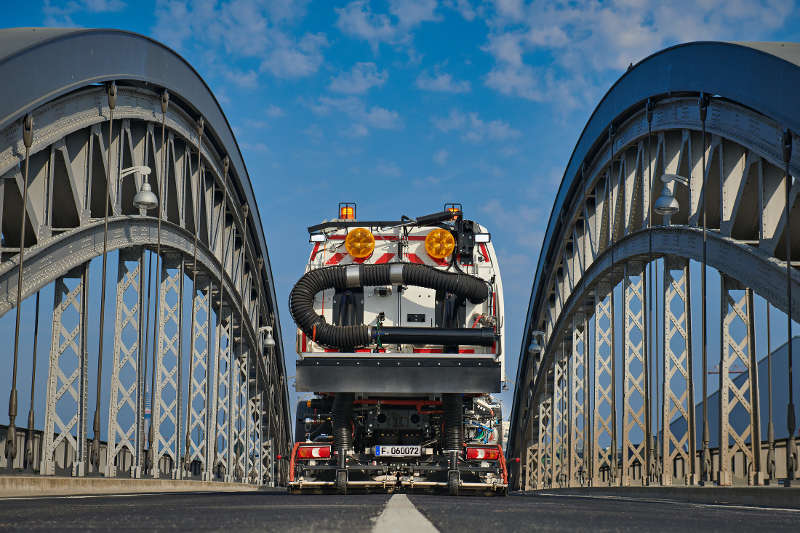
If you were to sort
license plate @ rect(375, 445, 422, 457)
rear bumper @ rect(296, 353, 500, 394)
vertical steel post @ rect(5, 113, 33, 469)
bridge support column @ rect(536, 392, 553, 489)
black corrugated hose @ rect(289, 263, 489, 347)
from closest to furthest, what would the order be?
vertical steel post @ rect(5, 113, 33, 469), license plate @ rect(375, 445, 422, 457), rear bumper @ rect(296, 353, 500, 394), black corrugated hose @ rect(289, 263, 489, 347), bridge support column @ rect(536, 392, 553, 489)

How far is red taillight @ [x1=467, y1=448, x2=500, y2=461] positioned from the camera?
15336mm

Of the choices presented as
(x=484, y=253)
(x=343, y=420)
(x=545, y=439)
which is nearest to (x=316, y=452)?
(x=343, y=420)

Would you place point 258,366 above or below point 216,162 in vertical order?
below

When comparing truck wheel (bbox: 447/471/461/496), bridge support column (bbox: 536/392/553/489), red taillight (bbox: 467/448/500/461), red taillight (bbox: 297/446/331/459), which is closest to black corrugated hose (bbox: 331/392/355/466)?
red taillight (bbox: 297/446/331/459)

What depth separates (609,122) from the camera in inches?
1033

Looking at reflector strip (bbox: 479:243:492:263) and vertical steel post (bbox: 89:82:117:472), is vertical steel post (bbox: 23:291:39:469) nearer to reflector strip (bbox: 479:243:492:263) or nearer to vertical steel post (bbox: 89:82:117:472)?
vertical steel post (bbox: 89:82:117:472)

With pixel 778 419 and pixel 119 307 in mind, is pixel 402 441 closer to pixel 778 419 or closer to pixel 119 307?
pixel 119 307

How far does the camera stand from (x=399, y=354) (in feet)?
50.5

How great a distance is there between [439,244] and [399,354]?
285 cm

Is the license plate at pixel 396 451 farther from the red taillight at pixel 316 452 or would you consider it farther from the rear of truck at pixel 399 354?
the red taillight at pixel 316 452

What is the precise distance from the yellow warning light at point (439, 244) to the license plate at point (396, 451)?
→ 12.5 feet

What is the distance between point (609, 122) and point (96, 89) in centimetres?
1369

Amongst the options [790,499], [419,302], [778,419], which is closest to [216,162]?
[419,302]

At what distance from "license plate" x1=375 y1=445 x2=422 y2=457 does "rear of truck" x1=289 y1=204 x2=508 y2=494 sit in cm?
2
